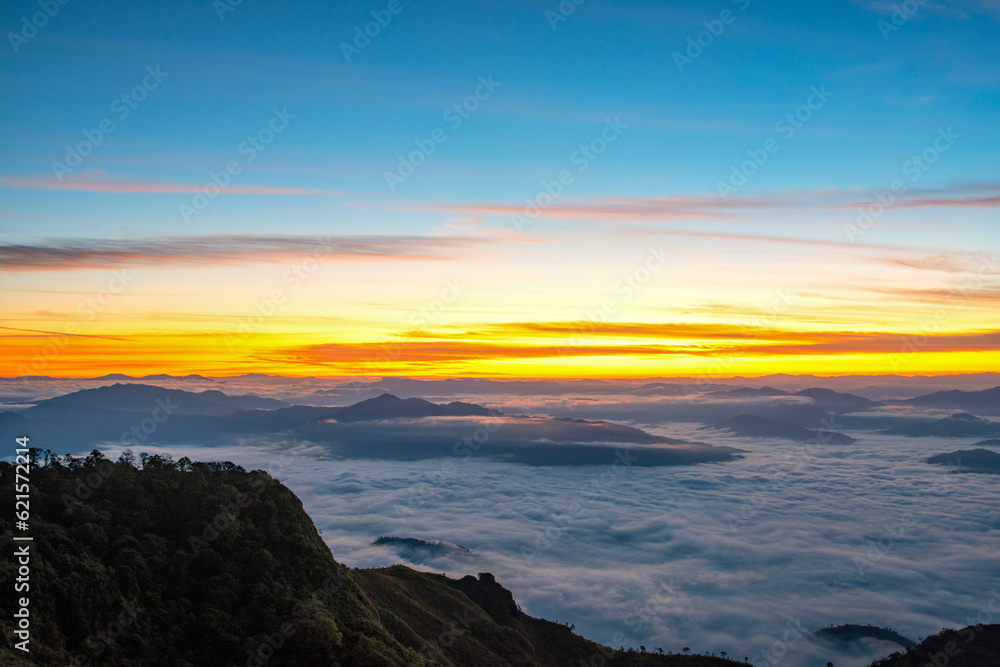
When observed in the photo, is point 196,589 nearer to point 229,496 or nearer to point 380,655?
point 229,496

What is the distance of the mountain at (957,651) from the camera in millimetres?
65688

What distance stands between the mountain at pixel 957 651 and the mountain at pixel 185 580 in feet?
159

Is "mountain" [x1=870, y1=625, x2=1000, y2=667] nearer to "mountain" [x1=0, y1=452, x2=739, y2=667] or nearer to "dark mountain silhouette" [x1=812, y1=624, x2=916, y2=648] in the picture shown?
"mountain" [x1=0, y1=452, x2=739, y2=667]

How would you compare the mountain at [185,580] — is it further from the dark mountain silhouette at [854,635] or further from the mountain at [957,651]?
the dark mountain silhouette at [854,635]

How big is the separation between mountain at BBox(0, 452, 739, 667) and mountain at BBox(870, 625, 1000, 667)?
159 feet

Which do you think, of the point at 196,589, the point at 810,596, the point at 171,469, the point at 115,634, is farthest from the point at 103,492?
the point at 810,596

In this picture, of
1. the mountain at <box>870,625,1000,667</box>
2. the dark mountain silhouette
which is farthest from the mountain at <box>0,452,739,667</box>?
the dark mountain silhouette

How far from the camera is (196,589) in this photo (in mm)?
39688

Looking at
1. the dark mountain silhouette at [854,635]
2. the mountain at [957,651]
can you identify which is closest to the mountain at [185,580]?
the mountain at [957,651]

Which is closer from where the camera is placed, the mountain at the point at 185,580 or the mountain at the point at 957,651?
the mountain at the point at 185,580

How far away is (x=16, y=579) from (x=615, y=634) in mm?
147726

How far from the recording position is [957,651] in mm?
66625

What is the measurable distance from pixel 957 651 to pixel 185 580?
7836cm

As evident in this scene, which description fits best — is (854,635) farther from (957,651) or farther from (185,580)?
(185,580)
